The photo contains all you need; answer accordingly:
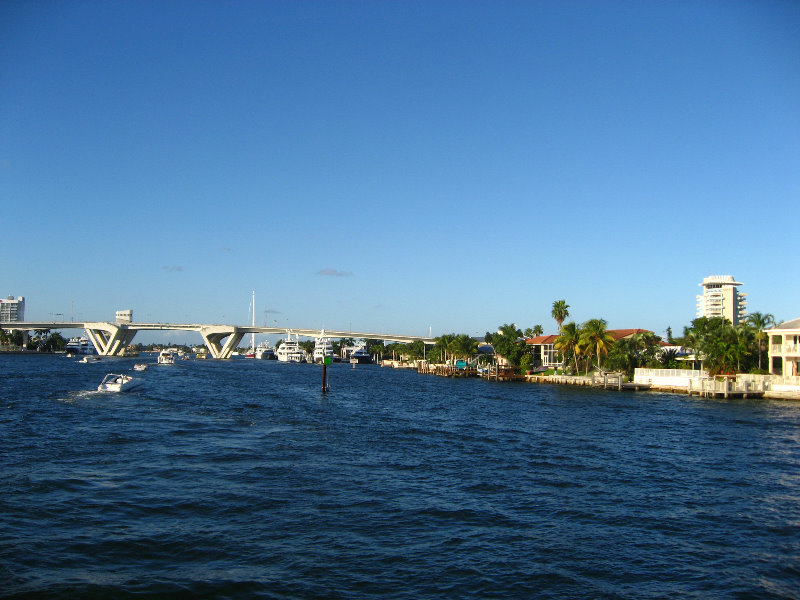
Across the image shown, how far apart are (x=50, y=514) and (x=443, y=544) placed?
40.6 ft

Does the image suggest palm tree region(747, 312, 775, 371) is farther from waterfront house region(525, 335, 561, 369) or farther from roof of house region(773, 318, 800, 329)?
waterfront house region(525, 335, 561, 369)

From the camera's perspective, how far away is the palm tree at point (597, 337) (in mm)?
92000

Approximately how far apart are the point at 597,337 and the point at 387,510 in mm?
78418

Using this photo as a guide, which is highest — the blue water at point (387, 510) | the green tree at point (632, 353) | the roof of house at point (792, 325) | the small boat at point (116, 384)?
the roof of house at point (792, 325)

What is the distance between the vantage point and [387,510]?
20.2 meters

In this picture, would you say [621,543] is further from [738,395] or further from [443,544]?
[738,395]

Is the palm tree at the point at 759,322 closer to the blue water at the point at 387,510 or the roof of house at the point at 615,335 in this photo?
the roof of house at the point at 615,335

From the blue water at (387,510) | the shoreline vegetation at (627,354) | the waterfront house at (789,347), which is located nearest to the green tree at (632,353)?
the shoreline vegetation at (627,354)

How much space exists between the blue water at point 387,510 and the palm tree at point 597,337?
5079cm

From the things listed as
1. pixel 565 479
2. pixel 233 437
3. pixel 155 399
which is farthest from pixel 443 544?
pixel 155 399

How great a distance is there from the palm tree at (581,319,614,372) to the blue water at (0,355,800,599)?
2000 inches

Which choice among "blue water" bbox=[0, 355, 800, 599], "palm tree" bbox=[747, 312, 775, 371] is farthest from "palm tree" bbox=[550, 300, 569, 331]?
"blue water" bbox=[0, 355, 800, 599]

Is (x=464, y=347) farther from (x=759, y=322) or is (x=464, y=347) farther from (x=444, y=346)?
(x=759, y=322)

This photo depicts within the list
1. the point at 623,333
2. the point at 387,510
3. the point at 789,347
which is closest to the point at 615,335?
the point at 623,333
